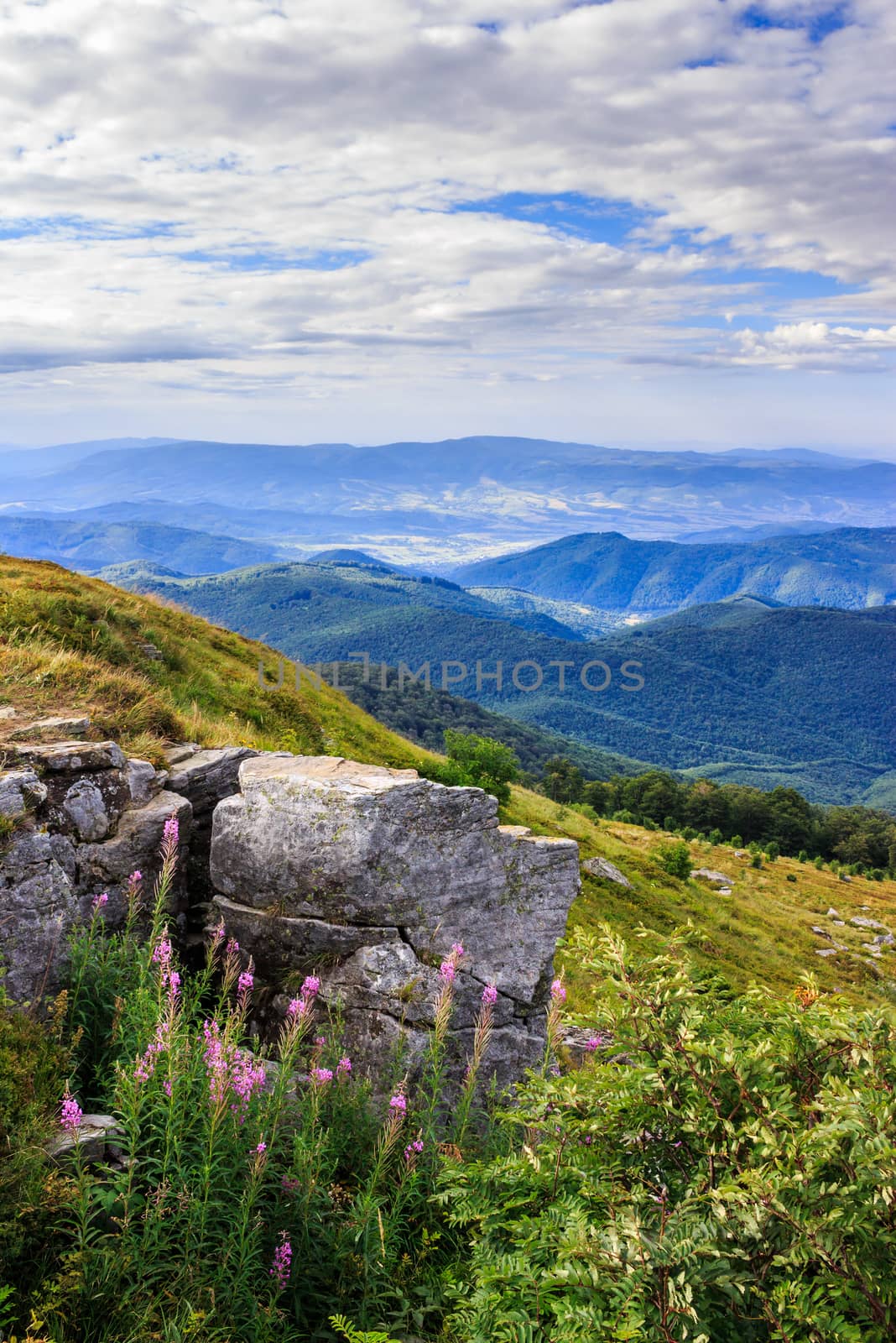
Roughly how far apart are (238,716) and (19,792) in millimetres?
→ 11348

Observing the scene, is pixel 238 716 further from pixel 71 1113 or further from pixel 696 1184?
pixel 696 1184

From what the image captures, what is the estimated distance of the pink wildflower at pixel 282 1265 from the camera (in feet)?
14.0

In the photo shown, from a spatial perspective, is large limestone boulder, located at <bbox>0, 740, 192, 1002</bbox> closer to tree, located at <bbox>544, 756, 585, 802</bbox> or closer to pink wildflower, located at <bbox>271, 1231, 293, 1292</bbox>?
pink wildflower, located at <bbox>271, 1231, 293, 1292</bbox>

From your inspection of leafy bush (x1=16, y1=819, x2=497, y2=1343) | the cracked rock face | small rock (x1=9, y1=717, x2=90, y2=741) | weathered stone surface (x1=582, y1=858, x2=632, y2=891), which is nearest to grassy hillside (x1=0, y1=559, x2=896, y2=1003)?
small rock (x1=9, y1=717, x2=90, y2=741)

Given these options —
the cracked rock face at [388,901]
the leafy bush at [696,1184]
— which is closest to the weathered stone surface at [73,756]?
the cracked rock face at [388,901]

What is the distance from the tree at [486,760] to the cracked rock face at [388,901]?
26.8 meters

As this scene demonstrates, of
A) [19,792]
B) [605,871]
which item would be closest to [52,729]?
[19,792]

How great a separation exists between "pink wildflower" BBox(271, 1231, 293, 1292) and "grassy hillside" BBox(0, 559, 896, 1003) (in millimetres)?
2918

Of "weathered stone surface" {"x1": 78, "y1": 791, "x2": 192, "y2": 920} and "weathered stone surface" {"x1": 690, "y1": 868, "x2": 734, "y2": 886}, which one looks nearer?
"weathered stone surface" {"x1": 78, "y1": 791, "x2": 192, "y2": 920}

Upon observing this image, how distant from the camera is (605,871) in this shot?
34875mm

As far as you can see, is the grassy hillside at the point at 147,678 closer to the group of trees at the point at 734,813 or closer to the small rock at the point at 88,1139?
the small rock at the point at 88,1139

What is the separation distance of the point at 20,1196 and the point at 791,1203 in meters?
3.77

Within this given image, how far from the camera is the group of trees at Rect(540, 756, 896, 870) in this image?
94312mm

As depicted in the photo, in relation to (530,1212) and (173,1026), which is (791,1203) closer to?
(530,1212)
